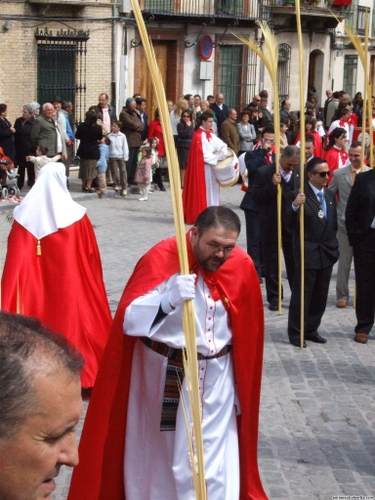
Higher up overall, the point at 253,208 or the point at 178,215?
the point at 178,215

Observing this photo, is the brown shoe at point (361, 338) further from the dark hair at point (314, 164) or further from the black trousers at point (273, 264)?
the dark hair at point (314, 164)

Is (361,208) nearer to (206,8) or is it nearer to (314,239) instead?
(314,239)

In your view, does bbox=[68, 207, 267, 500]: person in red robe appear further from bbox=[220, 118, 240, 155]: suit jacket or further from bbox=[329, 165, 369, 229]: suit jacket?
bbox=[220, 118, 240, 155]: suit jacket

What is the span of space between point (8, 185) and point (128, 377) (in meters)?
12.5

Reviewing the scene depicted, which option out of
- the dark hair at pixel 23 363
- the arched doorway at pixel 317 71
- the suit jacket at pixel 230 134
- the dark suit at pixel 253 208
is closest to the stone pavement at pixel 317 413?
the dark suit at pixel 253 208

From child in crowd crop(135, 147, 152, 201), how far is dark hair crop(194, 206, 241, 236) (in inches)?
538

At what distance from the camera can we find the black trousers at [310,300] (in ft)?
30.0

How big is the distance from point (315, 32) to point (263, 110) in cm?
1095

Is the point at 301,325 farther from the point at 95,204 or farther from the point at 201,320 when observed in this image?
the point at 95,204

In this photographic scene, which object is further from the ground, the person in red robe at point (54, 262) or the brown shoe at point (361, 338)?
the person in red robe at point (54, 262)

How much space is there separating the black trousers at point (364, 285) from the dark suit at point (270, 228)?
1.03 meters

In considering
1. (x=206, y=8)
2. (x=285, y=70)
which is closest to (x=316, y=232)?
(x=206, y=8)

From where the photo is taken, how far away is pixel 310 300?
9.28m

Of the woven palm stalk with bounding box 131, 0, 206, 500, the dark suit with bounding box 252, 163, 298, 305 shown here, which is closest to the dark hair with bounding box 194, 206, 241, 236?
the woven palm stalk with bounding box 131, 0, 206, 500
